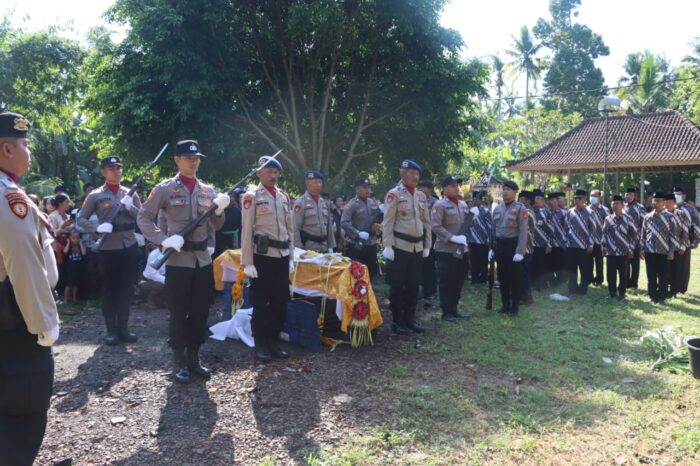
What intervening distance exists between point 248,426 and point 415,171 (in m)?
3.98

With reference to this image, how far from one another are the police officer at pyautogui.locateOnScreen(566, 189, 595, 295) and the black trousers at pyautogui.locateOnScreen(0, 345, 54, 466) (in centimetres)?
921

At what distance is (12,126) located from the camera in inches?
107

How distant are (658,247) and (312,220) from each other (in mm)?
5944

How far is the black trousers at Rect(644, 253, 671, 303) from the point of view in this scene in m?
9.10

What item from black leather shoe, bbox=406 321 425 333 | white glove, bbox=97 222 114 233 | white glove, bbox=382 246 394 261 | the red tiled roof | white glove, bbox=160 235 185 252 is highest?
the red tiled roof

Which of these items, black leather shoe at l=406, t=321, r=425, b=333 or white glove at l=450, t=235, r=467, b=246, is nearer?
black leather shoe at l=406, t=321, r=425, b=333

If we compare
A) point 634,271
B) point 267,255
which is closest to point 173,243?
A: point 267,255

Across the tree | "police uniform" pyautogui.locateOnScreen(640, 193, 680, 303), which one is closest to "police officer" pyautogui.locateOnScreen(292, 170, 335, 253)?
"police uniform" pyautogui.locateOnScreen(640, 193, 680, 303)

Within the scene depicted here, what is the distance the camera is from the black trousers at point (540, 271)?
10664 mm

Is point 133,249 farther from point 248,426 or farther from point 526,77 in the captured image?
point 526,77

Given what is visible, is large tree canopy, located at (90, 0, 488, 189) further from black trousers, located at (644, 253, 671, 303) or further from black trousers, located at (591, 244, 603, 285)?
black trousers, located at (644, 253, 671, 303)

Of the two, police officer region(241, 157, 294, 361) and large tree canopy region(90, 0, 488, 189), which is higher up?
large tree canopy region(90, 0, 488, 189)

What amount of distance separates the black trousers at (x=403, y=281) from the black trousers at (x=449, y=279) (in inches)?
34.3

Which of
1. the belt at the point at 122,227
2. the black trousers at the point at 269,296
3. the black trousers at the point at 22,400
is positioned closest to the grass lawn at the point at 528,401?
the black trousers at the point at 269,296
